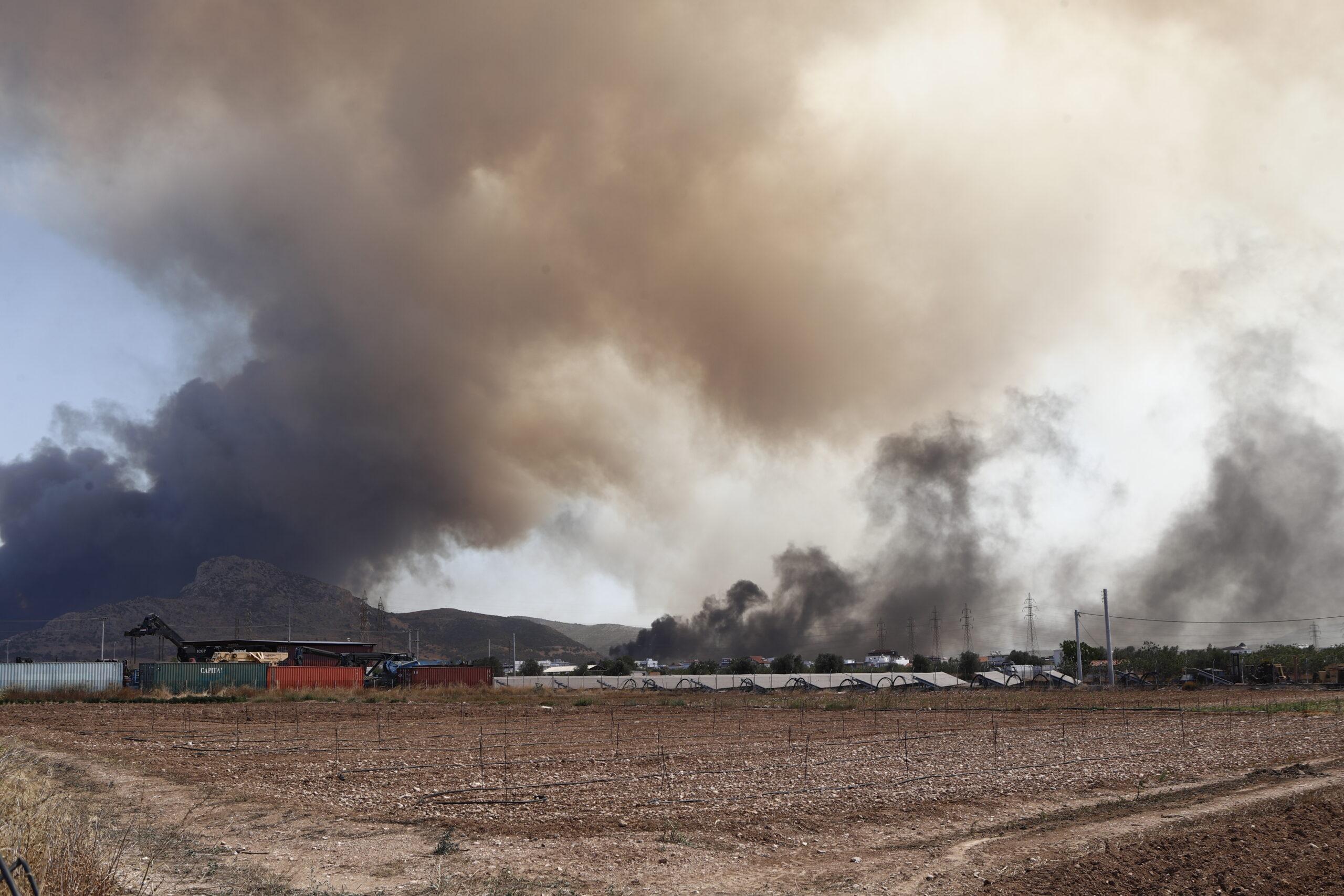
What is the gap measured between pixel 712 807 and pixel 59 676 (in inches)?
3221

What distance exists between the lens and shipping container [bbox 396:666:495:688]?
99.3m

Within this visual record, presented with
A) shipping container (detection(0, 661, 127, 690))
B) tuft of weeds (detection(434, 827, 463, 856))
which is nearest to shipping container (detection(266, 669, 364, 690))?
shipping container (detection(0, 661, 127, 690))

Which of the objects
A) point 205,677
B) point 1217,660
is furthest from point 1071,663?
point 205,677

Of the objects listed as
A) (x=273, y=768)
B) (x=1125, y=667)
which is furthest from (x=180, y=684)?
(x=1125, y=667)

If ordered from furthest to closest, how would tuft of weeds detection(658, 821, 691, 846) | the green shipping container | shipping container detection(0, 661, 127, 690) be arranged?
the green shipping container
shipping container detection(0, 661, 127, 690)
tuft of weeds detection(658, 821, 691, 846)

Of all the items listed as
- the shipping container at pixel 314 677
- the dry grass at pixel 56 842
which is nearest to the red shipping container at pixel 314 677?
the shipping container at pixel 314 677

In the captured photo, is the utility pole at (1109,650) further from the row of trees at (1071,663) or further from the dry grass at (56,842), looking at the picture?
the dry grass at (56,842)

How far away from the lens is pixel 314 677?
90625 millimetres

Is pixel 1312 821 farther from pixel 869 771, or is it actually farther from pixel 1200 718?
pixel 1200 718

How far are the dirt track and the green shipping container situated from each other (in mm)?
40082

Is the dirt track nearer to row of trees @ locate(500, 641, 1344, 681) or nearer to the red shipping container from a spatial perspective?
the red shipping container

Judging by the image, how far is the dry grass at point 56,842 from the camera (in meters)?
11.4

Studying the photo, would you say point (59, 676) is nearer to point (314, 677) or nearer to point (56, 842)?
point (314, 677)

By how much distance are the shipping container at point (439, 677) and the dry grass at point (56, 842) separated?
261 feet
